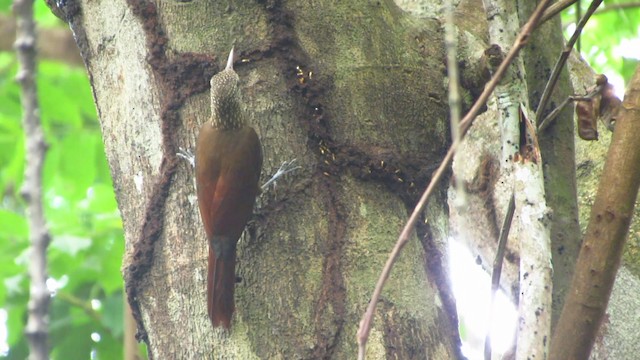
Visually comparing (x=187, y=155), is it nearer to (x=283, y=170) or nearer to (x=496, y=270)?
(x=283, y=170)

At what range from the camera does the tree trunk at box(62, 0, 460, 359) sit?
2330mm

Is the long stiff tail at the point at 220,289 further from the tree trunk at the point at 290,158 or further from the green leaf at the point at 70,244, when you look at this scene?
the green leaf at the point at 70,244

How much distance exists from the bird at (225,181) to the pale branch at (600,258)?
0.78m

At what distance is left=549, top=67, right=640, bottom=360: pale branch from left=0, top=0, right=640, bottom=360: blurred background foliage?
2.60 m

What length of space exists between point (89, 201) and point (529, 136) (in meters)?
3.21

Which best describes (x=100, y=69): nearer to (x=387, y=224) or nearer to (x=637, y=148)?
(x=387, y=224)

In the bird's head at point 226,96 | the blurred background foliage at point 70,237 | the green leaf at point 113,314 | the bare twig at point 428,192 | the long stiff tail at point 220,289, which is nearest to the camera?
the bare twig at point 428,192

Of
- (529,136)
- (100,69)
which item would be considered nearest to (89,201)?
(100,69)

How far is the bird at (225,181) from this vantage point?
2.33m

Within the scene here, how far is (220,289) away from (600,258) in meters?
0.89

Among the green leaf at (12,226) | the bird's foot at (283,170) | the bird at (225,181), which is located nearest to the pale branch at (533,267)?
the bird's foot at (283,170)

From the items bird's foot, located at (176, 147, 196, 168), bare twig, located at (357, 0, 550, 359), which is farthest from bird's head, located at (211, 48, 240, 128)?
bare twig, located at (357, 0, 550, 359)

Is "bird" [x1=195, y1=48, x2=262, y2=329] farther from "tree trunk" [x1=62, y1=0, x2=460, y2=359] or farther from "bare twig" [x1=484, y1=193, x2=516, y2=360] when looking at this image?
"bare twig" [x1=484, y1=193, x2=516, y2=360]

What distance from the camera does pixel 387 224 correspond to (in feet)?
8.05
